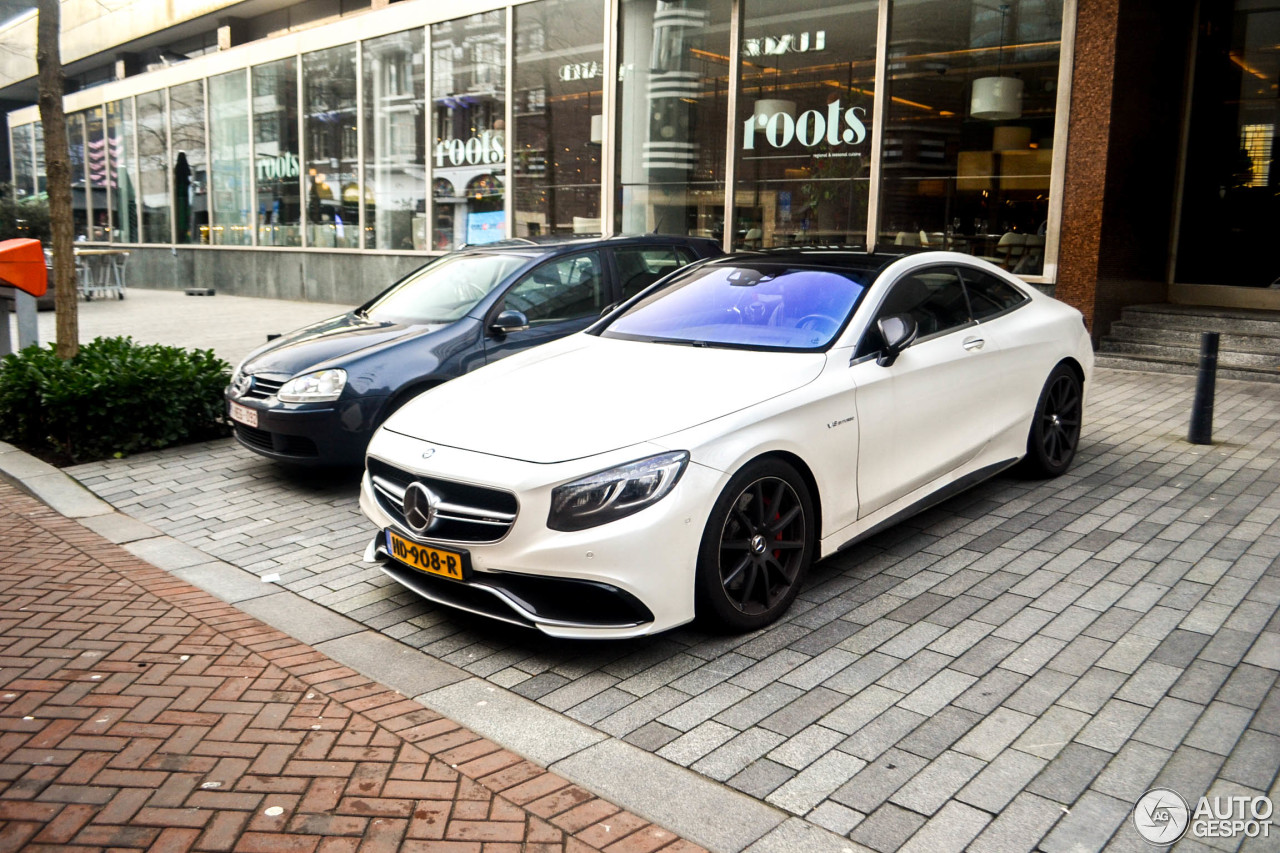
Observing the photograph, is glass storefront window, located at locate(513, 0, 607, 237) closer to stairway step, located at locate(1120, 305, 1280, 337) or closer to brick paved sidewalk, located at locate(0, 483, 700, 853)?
stairway step, located at locate(1120, 305, 1280, 337)

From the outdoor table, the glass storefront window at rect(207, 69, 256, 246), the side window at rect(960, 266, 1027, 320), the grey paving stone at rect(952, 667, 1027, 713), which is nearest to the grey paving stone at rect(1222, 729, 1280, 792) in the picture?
the grey paving stone at rect(952, 667, 1027, 713)

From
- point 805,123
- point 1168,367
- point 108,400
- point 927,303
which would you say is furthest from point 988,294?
point 805,123

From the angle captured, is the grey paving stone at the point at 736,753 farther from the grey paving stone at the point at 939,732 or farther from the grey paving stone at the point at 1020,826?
the grey paving stone at the point at 1020,826

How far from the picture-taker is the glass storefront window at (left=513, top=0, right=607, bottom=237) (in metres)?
16.8

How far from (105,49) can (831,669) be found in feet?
113

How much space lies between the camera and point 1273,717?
3.58 meters

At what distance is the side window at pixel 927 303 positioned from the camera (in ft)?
16.9

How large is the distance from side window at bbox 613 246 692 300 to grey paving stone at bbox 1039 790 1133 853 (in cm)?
528

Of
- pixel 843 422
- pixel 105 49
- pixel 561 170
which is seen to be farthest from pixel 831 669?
pixel 105 49

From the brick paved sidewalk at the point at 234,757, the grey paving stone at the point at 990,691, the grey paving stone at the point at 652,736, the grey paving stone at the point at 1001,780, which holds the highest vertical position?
the grey paving stone at the point at 990,691

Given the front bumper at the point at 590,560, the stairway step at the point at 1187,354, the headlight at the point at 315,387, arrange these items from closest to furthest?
the front bumper at the point at 590,560 → the headlight at the point at 315,387 → the stairway step at the point at 1187,354

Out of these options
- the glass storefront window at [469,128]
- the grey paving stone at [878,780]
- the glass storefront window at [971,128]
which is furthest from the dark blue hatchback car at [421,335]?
the glass storefront window at [469,128]

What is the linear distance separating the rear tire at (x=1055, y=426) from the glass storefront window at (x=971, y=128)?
566cm

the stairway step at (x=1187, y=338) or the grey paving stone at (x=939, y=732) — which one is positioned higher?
the stairway step at (x=1187, y=338)
